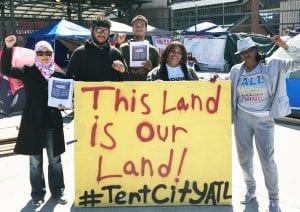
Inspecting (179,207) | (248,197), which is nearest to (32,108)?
(179,207)

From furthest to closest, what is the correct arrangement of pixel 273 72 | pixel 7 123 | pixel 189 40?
pixel 189 40 < pixel 7 123 < pixel 273 72

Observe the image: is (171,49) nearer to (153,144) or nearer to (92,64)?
(92,64)

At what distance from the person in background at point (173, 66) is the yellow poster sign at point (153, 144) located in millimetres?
299

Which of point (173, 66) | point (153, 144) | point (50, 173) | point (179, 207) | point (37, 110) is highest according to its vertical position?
point (173, 66)

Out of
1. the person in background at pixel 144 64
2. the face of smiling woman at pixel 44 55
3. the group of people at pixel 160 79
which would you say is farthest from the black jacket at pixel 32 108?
the person in background at pixel 144 64

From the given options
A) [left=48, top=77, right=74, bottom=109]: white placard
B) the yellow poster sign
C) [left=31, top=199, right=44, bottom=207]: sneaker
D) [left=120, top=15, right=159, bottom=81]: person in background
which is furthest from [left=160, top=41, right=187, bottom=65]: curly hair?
[left=31, top=199, right=44, bottom=207]: sneaker

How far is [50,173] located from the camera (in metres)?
4.67

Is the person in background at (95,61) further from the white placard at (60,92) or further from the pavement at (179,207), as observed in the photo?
the pavement at (179,207)

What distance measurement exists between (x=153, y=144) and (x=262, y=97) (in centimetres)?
109

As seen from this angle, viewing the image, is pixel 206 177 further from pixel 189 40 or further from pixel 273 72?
pixel 189 40

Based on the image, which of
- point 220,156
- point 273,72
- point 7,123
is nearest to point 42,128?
point 220,156

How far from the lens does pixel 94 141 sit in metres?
4.36

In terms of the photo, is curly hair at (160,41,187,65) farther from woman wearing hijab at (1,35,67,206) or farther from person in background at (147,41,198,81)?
woman wearing hijab at (1,35,67,206)

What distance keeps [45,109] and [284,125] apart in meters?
5.31
